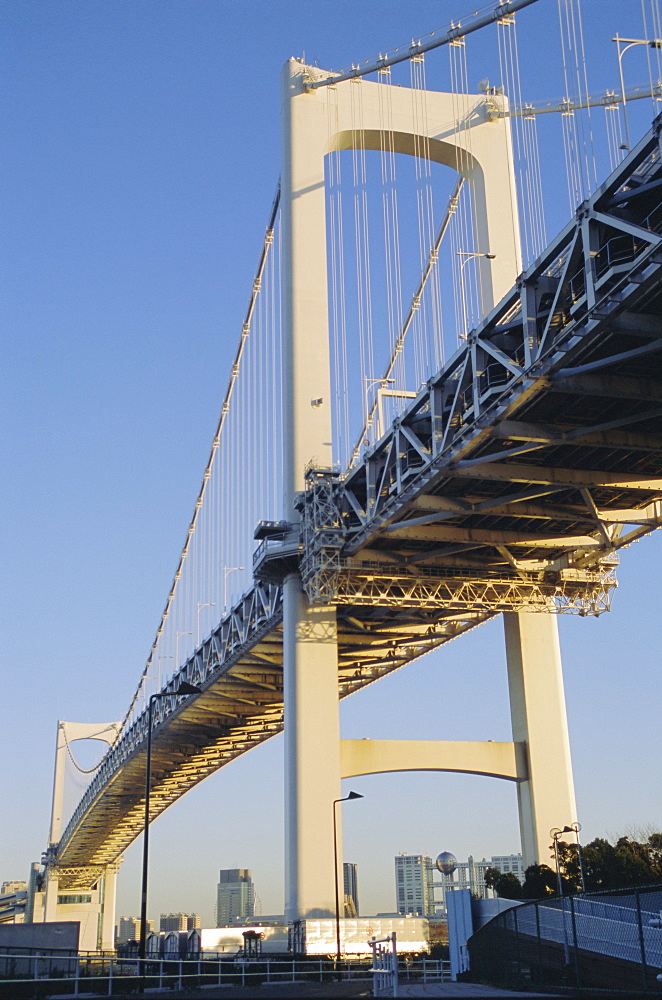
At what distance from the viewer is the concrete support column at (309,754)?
115ft

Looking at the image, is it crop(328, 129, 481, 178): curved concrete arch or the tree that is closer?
the tree

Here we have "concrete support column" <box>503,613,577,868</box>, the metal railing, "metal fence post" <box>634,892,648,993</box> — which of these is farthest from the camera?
"concrete support column" <box>503,613,577,868</box>

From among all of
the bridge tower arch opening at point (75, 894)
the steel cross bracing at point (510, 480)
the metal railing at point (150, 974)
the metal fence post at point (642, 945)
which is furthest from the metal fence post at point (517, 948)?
the bridge tower arch opening at point (75, 894)

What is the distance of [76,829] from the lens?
99938 millimetres

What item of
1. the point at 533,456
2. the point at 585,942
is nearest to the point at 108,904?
the point at 533,456

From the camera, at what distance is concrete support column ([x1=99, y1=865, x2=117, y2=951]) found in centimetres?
12026

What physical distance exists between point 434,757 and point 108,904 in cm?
9012

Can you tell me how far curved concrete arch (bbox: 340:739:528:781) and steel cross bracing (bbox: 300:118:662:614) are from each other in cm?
532

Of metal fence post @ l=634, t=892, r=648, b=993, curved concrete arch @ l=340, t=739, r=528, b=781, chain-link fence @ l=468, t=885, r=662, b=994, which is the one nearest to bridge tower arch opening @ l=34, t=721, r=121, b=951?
curved concrete arch @ l=340, t=739, r=528, b=781

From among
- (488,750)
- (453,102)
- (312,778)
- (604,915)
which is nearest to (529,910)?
(604,915)

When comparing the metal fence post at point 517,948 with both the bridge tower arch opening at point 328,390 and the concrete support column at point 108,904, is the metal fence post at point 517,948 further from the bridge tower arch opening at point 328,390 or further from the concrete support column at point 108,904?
the concrete support column at point 108,904

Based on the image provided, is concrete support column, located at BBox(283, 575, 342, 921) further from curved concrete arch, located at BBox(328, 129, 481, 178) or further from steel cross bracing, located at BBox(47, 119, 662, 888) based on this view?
curved concrete arch, located at BBox(328, 129, 481, 178)

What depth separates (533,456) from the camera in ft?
96.7

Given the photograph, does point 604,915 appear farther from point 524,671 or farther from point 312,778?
point 524,671
